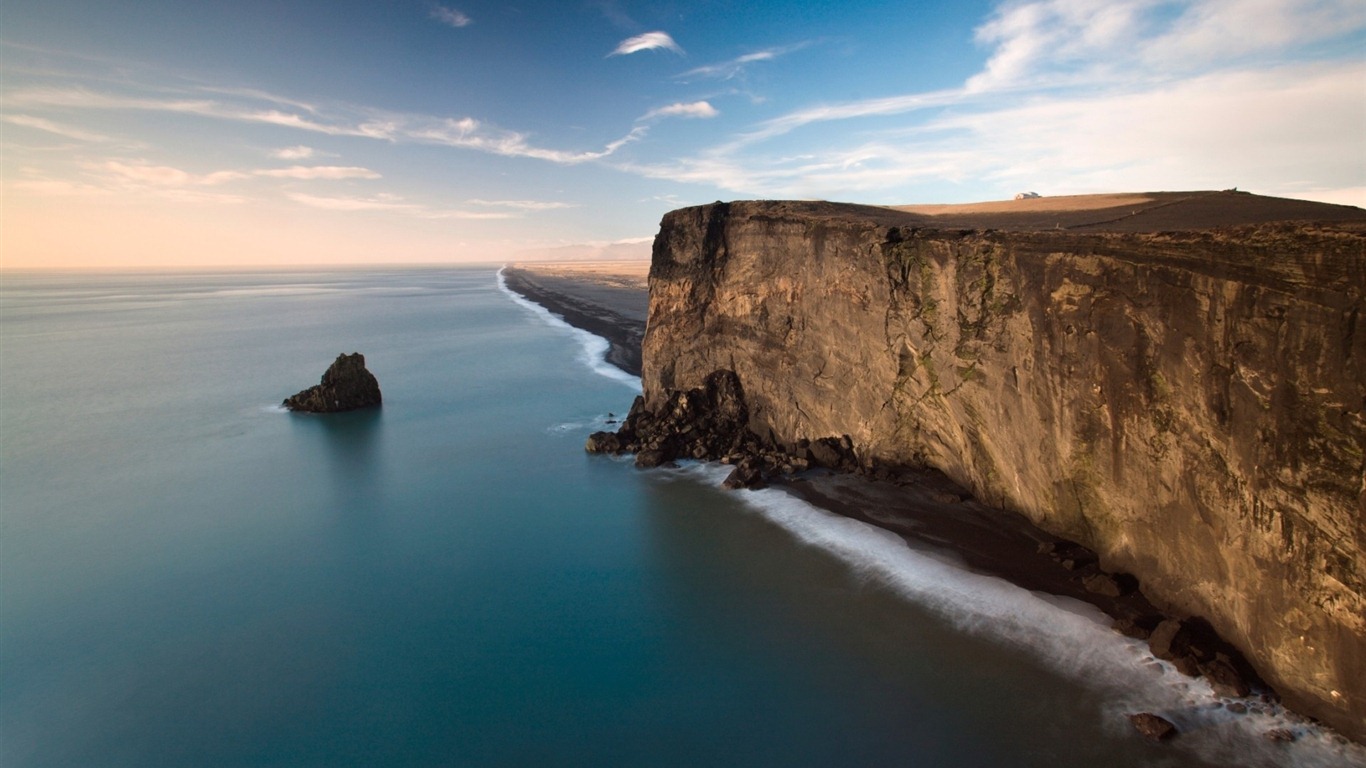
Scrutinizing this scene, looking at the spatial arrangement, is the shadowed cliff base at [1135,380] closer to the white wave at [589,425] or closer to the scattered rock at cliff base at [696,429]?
A: the scattered rock at cliff base at [696,429]

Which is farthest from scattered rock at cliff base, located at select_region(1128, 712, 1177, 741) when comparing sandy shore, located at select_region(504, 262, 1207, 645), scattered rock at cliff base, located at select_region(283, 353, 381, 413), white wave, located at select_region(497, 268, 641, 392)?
scattered rock at cliff base, located at select_region(283, 353, 381, 413)

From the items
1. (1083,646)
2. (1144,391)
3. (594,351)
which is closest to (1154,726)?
(1083,646)

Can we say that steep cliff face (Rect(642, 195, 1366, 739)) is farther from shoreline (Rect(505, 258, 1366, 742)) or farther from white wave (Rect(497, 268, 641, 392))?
white wave (Rect(497, 268, 641, 392))

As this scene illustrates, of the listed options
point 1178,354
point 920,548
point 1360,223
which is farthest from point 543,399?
point 1360,223

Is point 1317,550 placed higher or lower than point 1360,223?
lower

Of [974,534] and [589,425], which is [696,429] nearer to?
[589,425]

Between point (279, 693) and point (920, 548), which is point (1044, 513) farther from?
point (279, 693)
